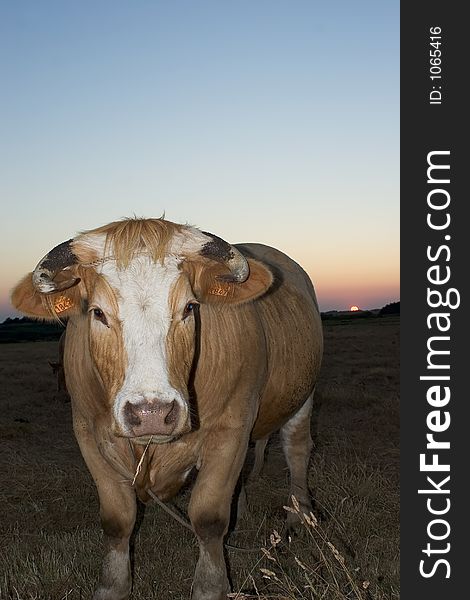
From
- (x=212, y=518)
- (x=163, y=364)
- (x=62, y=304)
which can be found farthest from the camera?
(x=212, y=518)

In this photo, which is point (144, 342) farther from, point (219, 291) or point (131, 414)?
point (219, 291)

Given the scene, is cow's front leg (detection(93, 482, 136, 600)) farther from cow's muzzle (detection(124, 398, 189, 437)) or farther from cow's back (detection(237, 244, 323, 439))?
cow's muzzle (detection(124, 398, 189, 437))

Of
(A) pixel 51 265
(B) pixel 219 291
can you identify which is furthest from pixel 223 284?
(A) pixel 51 265

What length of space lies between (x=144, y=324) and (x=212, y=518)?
4.87ft

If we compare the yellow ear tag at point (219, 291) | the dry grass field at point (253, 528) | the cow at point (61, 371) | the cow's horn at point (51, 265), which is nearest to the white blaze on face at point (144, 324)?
the cow's horn at point (51, 265)

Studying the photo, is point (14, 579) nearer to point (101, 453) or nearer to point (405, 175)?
point (101, 453)

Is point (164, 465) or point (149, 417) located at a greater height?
point (149, 417)

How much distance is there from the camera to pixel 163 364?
141 inches

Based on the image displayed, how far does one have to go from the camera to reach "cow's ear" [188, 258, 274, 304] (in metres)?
4.17

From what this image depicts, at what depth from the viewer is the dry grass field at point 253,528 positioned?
458 centimetres

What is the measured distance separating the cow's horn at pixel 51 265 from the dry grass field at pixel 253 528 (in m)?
1.73

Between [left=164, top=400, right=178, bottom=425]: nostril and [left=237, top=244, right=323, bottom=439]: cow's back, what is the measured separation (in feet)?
4.71

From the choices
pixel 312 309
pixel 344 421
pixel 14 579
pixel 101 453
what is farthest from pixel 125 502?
pixel 344 421

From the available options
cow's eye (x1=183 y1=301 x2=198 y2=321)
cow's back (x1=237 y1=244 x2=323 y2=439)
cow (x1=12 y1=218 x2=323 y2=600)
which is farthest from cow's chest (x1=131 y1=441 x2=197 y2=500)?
cow's eye (x1=183 y1=301 x2=198 y2=321)
